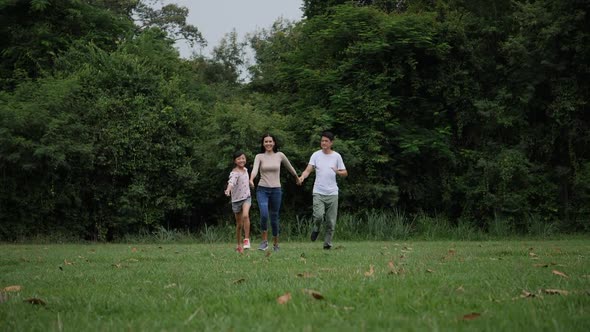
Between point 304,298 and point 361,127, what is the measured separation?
1550 cm

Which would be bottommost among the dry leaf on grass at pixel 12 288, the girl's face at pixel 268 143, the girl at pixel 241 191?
the dry leaf on grass at pixel 12 288

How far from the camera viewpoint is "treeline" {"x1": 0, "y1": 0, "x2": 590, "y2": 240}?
17.5 m

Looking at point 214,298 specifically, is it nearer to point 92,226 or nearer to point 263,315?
point 263,315

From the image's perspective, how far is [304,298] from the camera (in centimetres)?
423

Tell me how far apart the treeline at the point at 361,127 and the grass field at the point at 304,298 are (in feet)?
36.6

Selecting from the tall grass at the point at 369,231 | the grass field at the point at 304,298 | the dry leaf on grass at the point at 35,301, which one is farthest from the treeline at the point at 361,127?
the dry leaf on grass at the point at 35,301

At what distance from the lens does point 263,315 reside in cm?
Result: 363

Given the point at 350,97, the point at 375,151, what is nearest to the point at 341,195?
the point at 375,151

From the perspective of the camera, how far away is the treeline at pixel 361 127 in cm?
1745

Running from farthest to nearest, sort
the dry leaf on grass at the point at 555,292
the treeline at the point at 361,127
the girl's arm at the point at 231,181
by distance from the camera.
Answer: the treeline at the point at 361,127 < the girl's arm at the point at 231,181 < the dry leaf on grass at the point at 555,292

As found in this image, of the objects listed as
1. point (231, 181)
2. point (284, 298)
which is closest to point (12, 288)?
point (284, 298)

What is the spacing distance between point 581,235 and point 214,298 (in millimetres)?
15966

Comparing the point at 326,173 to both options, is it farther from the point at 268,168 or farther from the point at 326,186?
the point at 268,168

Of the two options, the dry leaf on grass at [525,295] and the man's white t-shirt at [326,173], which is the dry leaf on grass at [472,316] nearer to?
the dry leaf on grass at [525,295]
